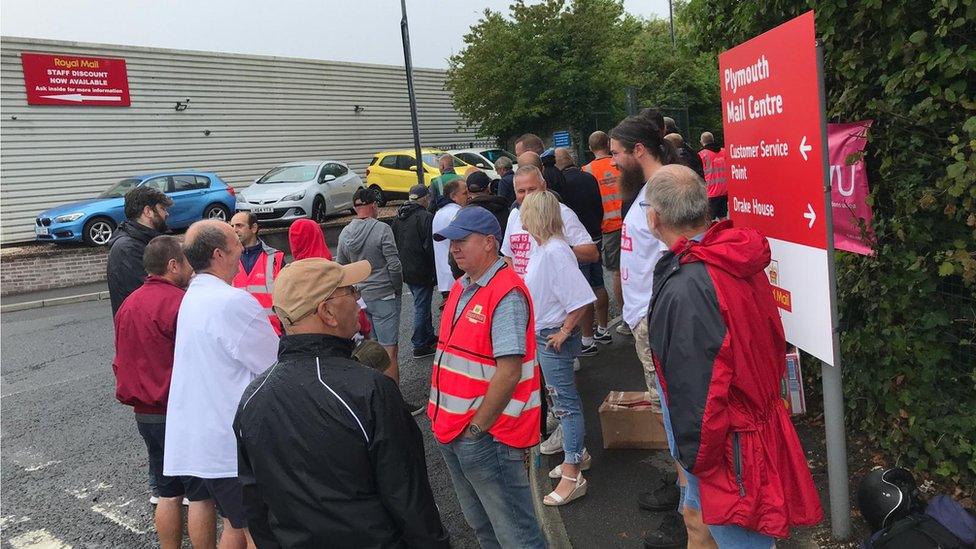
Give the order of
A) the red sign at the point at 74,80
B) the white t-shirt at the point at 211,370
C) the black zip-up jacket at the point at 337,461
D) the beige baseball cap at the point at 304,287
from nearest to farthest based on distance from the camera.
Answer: the black zip-up jacket at the point at 337,461
the beige baseball cap at the point at 304,287
the white t-shirt at the point at 211,370
the red sign at the point at 74,80

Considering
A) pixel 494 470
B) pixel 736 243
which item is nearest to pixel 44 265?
pixel 494 470

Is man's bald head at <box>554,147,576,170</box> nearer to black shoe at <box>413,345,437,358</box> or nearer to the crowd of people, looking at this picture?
black shoe at <box>413,345,437,358</box>

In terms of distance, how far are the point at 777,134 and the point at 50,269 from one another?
55.5ft

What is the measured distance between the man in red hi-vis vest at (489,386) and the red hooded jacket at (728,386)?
70 cm

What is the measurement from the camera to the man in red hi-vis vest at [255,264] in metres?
5.36

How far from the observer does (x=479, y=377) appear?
122 inches

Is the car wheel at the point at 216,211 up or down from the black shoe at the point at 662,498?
up

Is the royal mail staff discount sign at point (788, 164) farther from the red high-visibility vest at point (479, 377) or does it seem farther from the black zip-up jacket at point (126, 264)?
the black zip-up jacket at point (126, 264)

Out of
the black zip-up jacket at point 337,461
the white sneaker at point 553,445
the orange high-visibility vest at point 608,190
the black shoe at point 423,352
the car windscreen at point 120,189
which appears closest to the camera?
the black zip-up jacket at point 337,461

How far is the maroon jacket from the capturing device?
3922 millimetres

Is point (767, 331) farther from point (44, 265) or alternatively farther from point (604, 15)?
point (604, 15)

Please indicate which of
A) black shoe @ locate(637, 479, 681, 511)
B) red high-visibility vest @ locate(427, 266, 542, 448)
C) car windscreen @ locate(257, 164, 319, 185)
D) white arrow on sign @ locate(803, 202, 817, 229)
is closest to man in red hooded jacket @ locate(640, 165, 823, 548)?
white arrow on sign @ locate(803, 202, 817, 229)

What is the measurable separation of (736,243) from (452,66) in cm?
2771

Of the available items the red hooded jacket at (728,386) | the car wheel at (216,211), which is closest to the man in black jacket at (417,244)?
the red hooded jacket at (728,386)
